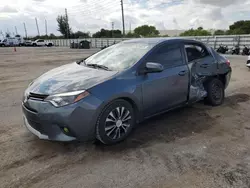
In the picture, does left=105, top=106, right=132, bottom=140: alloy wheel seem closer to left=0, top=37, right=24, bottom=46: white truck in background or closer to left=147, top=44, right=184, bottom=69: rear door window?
left=147, top=44, right=184, bottom=69: rear door window

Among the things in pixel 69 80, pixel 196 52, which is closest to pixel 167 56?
pixel 196 52

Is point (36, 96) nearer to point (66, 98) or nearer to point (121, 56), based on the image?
point (66, 98)

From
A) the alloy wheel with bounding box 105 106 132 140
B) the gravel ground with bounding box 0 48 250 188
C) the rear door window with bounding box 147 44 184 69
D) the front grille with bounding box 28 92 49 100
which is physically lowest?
the gravel ground with bounding box 0 48 250 188

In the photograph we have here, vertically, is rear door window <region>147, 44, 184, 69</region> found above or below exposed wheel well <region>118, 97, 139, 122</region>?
above

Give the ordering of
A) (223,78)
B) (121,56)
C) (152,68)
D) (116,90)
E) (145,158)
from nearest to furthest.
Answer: (145,158) → (116,90) → (152,68) → (121,56) → (223,78)

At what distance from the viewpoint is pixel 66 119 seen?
2.87 meters

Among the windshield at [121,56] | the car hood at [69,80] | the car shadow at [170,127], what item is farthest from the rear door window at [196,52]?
the car hood at [69,80]

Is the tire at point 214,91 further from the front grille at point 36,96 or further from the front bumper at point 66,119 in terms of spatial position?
the front grille at point 36,96

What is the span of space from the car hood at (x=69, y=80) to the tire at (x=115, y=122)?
412 mm

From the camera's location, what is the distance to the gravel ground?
2559 millimetres

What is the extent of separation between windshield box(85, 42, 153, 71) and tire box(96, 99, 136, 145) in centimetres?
62

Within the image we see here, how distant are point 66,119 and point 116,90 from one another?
772mm

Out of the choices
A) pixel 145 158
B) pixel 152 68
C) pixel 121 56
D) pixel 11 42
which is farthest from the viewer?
pixel 11 42

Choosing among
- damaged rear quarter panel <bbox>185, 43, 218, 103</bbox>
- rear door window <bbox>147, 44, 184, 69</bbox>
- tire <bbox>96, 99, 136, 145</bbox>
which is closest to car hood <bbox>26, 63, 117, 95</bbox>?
tire <bbox>96, 99, 136, 145</bbox>
